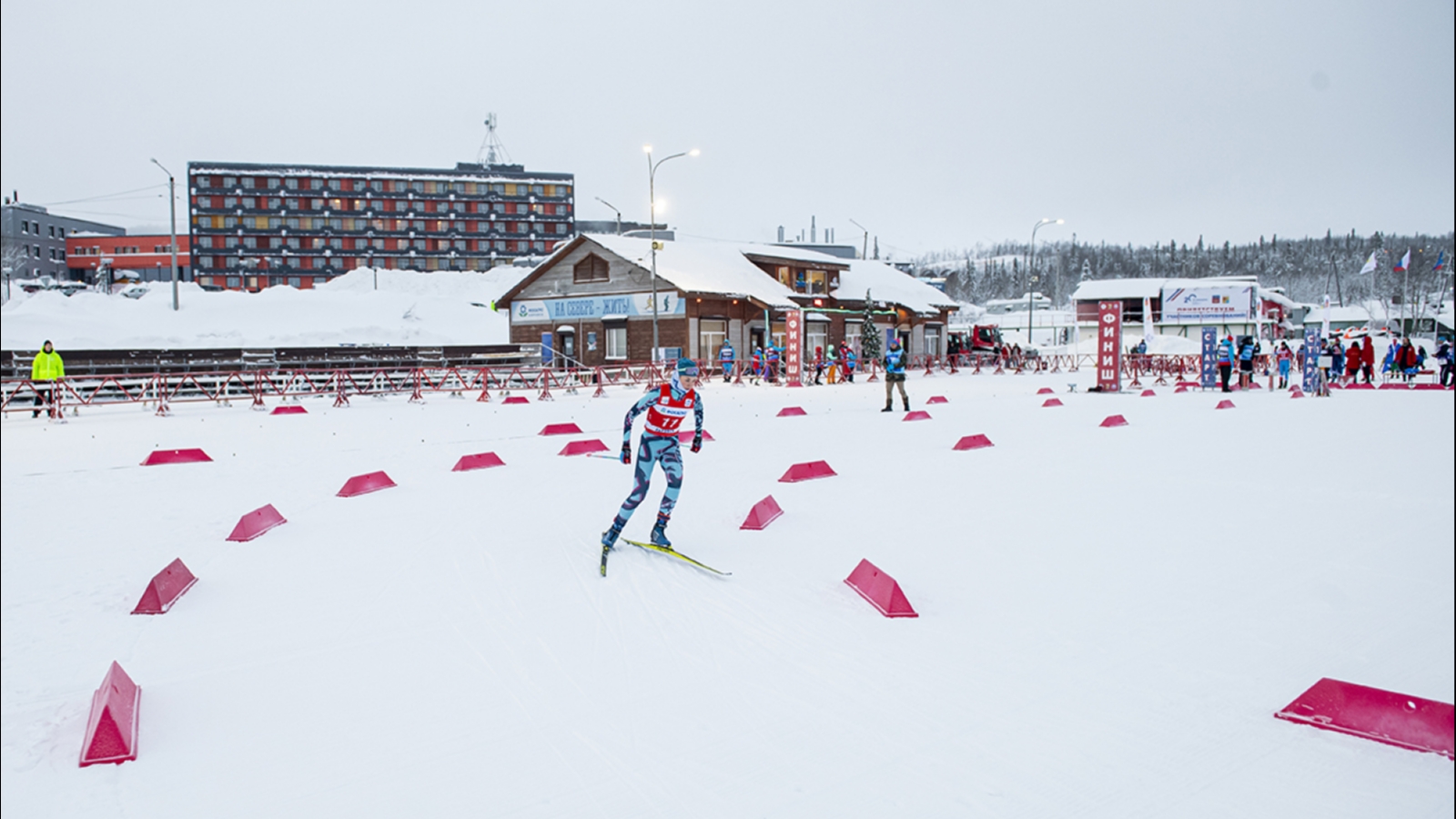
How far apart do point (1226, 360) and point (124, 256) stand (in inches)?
3600

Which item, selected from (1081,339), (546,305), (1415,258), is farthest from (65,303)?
(1415,258)

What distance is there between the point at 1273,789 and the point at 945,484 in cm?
635

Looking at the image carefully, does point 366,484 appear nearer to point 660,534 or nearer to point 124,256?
point 660,534

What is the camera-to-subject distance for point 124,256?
79.1m

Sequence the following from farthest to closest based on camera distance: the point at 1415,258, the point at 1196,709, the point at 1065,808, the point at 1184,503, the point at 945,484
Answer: the point at 1415,258 → the point at 945,484 → the point at 1184,503 → the point at 1196,709 → the point at 1065,808

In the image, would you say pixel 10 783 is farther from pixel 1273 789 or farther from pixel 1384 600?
pixel 1384 600

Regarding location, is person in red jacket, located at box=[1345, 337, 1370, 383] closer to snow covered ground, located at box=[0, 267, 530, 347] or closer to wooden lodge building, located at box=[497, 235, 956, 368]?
wooden lodge building, located at box=[497, 235, 956, 368]

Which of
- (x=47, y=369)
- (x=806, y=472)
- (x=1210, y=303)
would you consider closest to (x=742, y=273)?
(x=47, y=369)

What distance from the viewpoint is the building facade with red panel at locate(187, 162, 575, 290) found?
7844 cm

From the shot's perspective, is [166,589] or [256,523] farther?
[256,523]

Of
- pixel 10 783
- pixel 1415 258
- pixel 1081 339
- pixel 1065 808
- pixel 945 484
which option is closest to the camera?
pixel 1065 808

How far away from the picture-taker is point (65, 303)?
1563 inches

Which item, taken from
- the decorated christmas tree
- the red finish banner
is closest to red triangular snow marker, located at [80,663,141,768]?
the red finish banner

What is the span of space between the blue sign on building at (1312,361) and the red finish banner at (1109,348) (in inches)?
187
